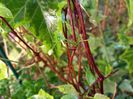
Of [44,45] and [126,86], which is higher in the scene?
[44,45]

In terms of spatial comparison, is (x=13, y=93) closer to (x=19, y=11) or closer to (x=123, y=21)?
(x=19, y=11)

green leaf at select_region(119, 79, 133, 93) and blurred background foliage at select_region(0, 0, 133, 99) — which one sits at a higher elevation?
blurred background foliage at select_region(0, 0, 133, 99)

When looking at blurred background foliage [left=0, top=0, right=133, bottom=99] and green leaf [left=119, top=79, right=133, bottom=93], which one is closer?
blurred background foliage [left=0, top=0, right=133, bottom=99]

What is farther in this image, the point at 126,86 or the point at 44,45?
the point at 126,86

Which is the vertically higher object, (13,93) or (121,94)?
(13,93)

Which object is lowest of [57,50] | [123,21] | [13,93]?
[123,21]

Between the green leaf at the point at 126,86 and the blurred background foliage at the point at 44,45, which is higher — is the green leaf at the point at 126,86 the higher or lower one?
the lower one

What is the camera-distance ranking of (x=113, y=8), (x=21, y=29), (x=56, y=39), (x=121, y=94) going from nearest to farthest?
(x=56, y=39)
(x=21, y=29)
(x=121, y=94)
(x=113, y=8)

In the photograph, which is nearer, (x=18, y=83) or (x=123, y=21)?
(x=18, y=83)

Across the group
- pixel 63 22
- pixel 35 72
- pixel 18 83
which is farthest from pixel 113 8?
pixel 63 22

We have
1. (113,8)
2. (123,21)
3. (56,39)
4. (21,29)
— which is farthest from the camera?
(123,21)

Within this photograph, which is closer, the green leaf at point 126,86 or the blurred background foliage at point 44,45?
the blurred background foliage at point 44,45
